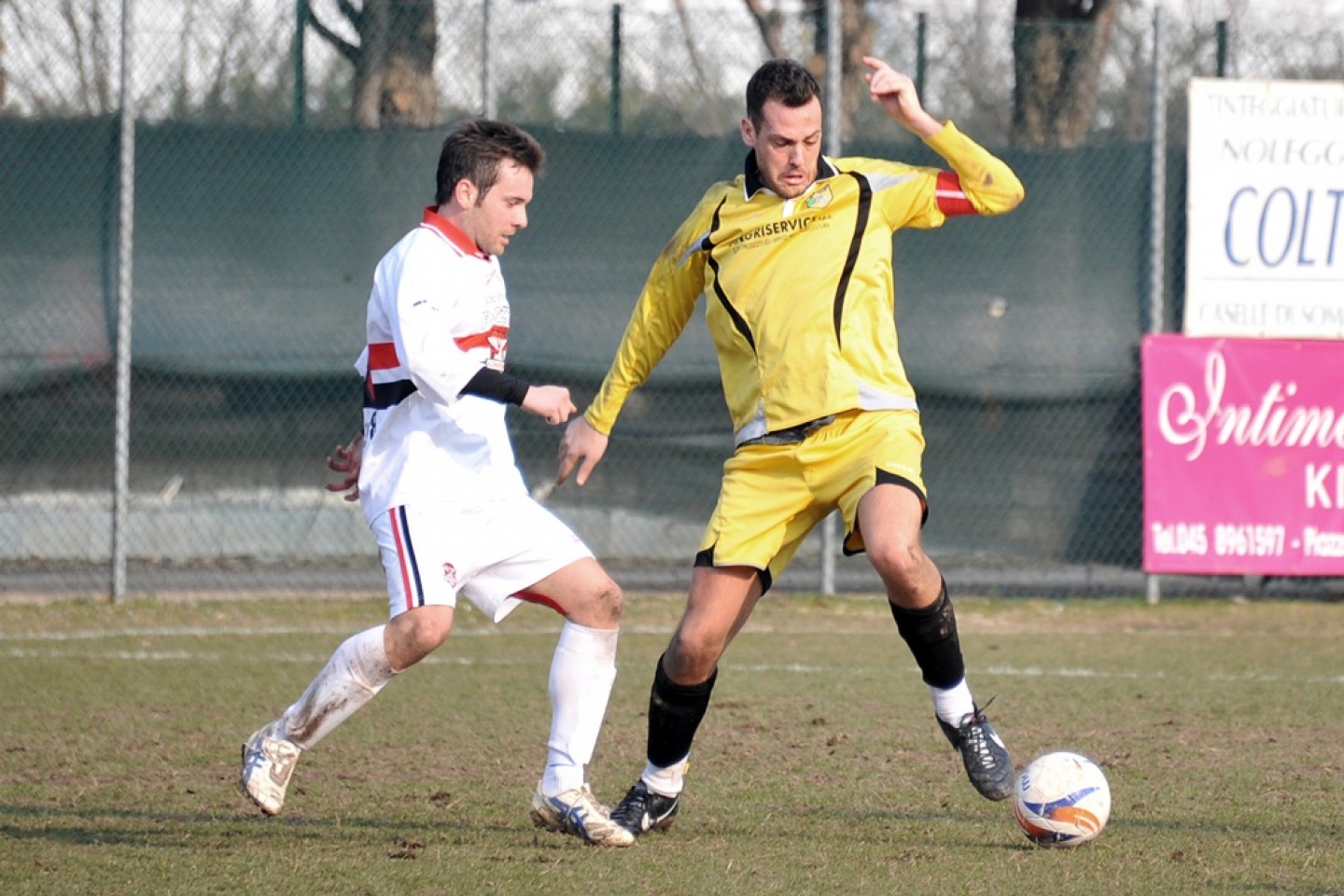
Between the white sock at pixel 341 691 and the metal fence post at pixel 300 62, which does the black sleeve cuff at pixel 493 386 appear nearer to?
the white sock at pixel 341 691

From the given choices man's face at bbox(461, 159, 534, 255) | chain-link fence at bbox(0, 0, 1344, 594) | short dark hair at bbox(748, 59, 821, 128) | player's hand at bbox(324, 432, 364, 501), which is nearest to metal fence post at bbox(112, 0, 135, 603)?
chain-link fence at bbox(0, 0, 1344, 594)

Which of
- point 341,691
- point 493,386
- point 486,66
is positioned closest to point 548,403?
point 493,386

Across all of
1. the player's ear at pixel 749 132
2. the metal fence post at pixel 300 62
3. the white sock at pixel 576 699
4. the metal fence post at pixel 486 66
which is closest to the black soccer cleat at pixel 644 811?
the white sock at pixel 576 699

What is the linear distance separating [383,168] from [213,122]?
1020 mm

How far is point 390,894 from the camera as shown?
3.96 metres

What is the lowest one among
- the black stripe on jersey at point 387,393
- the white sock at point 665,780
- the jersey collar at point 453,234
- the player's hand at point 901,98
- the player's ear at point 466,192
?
the white sock at point 665,780

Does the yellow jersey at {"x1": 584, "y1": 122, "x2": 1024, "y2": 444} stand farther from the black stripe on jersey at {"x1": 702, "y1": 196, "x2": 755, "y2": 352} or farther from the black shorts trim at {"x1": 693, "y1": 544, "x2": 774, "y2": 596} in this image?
the black shorts trim at {"x1": 693, "y1": 544, "x2": 774, "y2": 596}

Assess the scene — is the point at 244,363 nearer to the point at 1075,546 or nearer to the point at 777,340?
the point at 1075,546

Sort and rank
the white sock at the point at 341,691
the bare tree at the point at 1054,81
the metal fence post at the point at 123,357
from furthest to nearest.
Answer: the bare tree at the point at 1054,81
the metal fence post at the point at 123,357
the white sock at the point at 341,691

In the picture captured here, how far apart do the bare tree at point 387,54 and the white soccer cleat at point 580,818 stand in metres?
6.74

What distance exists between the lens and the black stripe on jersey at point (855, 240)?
4.72 metres

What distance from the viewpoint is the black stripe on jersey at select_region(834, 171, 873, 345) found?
186 inches

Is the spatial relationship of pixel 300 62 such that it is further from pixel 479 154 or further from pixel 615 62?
pixel 479 154

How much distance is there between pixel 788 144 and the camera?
4.71 meters
